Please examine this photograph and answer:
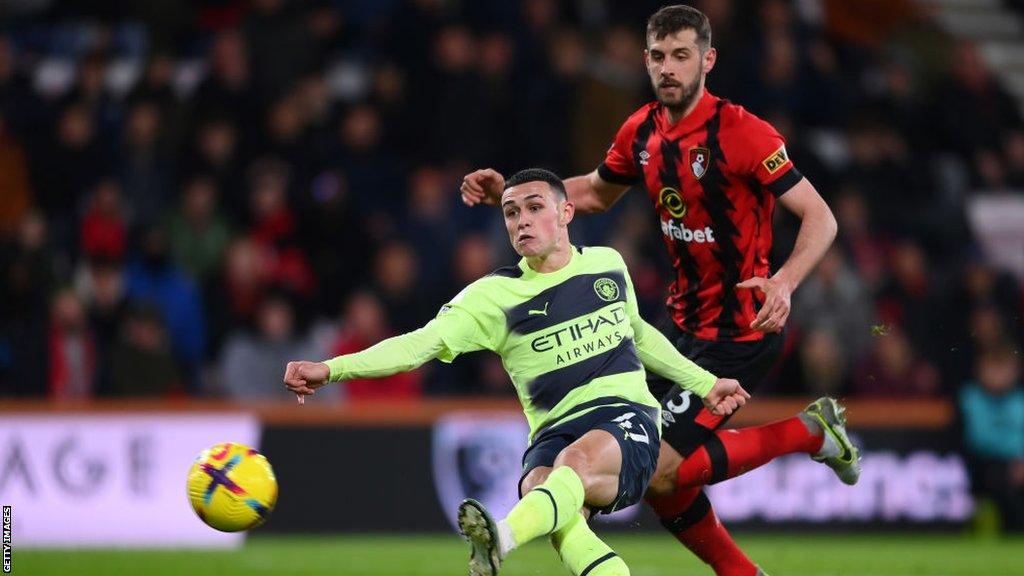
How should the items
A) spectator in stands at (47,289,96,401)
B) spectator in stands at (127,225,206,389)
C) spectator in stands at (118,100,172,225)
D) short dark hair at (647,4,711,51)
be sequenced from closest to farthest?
1. short dark hair at (647,4,711,51)
2. spectator in stands at (47,289,96,401)
3. spectator in stands at (127,225,206,389)
4. spectator in stands at (118,100,172,225)

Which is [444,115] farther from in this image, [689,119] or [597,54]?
[689,119]

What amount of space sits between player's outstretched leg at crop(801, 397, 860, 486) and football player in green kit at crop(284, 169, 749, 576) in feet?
3.31

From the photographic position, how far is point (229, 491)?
24.8 ft

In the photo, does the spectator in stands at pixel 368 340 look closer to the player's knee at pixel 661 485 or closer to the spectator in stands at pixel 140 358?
the spectator in stands at pixel 140 358

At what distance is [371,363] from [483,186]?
1611mm

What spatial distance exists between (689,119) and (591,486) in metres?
1.95

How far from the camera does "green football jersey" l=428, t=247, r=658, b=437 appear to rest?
7383 mm

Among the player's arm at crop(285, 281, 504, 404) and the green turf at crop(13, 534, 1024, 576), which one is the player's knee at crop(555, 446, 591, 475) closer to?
the player's arm at crop(285, 281, 504, 404)

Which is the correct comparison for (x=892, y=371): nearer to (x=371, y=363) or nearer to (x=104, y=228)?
(x=104, y=228)

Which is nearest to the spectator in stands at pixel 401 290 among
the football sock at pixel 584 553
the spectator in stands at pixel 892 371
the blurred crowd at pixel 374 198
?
the blurred crowd at pixel 374 198

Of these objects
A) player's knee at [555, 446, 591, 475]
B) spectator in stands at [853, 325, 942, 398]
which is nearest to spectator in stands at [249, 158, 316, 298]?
spectator in stands at [853, 325, 942, 398]

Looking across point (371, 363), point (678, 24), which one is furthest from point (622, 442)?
point (678, 24)

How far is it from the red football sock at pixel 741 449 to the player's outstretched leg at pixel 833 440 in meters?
0.06

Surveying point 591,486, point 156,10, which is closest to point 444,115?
point 156,10
